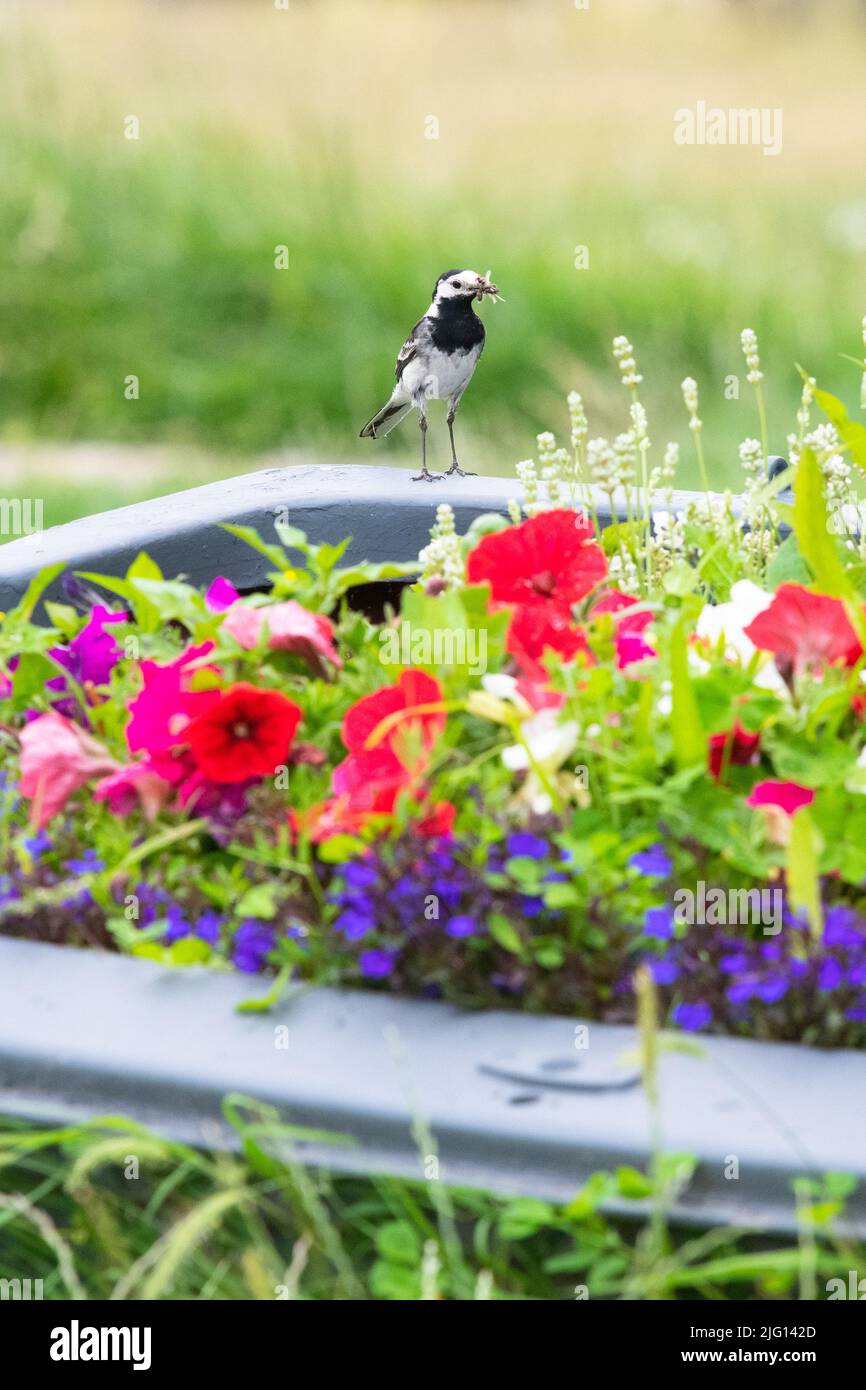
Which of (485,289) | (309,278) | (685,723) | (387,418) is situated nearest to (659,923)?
(685,723)

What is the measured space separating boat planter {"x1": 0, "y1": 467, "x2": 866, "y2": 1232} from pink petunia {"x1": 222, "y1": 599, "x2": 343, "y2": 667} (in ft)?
1.41

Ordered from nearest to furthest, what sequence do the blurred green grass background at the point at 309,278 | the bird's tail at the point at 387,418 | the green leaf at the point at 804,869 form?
the green leaf at the point at 804,869 < the bird's tail at the point at 387,418 < the blurred green grass background at the point at 309,278

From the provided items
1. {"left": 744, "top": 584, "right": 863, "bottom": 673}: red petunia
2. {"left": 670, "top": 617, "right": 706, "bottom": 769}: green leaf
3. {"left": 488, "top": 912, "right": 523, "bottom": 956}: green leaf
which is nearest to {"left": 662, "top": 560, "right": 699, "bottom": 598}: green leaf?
{"left": 744, "top": 584, "right": 863, "bottom": 673}: red petunia

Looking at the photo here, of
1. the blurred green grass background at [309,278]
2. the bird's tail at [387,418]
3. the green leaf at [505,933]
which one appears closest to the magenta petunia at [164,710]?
the green leaf at [505,933]

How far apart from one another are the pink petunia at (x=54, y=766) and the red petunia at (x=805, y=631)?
2.22 feet

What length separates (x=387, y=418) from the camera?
3.10 m

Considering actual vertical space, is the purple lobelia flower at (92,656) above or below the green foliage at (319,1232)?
above

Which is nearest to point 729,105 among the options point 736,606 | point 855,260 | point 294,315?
point 855,260

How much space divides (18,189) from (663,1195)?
7.82 meters

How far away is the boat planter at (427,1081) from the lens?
1295mm

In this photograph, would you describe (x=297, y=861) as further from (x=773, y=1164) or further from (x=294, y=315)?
(x=294, y=315)

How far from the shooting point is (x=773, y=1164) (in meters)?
1.27

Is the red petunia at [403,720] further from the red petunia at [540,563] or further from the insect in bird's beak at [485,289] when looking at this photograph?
the insect in bird's beak at [485,289]

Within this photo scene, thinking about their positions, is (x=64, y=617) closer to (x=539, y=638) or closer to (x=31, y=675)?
(x=31, y=675)
